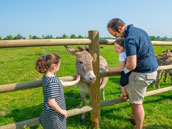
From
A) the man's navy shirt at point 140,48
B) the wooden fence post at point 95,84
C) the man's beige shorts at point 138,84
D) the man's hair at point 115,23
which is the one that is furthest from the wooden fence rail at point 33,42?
the man's beige shorts at point 138,84

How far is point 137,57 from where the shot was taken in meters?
2.55

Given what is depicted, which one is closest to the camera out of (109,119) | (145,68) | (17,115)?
(145,68)

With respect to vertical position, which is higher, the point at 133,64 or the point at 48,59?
the point at 48,59

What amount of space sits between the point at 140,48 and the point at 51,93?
1577 mm

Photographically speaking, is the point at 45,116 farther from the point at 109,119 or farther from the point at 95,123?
the point at 109,119

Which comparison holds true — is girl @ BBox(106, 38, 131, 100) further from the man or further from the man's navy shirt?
the man's navy shirt

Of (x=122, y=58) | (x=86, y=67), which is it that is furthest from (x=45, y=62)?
(x=122, y=58)

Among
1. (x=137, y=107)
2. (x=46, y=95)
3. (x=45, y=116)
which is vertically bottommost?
(x=137, y=107)

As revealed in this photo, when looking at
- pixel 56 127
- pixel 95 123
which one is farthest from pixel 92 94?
pixel 56 127

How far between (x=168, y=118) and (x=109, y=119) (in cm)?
163

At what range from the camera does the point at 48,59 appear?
2.12 metres

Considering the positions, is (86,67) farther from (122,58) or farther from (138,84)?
(138,84)

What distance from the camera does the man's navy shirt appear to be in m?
2.30

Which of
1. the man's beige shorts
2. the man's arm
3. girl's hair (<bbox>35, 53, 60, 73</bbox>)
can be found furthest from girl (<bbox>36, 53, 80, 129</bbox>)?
the man's beige shorts
